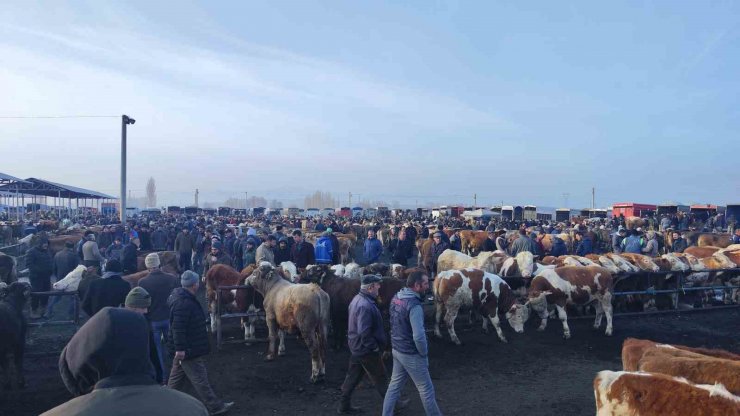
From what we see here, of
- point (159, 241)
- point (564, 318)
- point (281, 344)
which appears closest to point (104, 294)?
point (281, 344)

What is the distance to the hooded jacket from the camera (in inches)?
81.7

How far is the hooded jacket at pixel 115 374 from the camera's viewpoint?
6.81 feet

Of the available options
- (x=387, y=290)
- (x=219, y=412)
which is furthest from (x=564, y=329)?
(x=219, y=412)

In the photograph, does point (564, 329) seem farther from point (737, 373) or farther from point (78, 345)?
point (78, 345)

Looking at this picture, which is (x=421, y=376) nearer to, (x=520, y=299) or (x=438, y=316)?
(x=438, y=316)

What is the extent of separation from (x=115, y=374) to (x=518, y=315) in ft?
30.2

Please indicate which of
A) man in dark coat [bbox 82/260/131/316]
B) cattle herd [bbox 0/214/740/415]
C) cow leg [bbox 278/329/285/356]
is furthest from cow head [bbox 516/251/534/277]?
man in dark coat [bbox 82/260/131/316]

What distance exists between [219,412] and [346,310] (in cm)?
357

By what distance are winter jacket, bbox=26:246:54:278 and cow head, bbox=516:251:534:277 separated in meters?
11.2

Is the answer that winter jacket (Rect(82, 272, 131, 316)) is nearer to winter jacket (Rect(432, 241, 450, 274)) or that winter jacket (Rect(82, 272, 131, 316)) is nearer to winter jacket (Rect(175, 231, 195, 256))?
winter jacket (Rect(175, 231, 195, 256))

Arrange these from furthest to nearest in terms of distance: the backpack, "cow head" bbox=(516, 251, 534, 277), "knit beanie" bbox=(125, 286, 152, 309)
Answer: the backpack → "cow head" bbox=(516, 251, 534, 277) → "knit beanie" bbox=(125, 286, 152, 309)

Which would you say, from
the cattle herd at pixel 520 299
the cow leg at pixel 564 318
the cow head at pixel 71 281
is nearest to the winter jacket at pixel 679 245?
the cattle herd at pixel 520 299

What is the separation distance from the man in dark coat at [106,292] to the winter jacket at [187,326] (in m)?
1.23

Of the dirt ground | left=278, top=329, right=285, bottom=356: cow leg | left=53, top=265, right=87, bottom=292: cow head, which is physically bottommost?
the dirt ground
